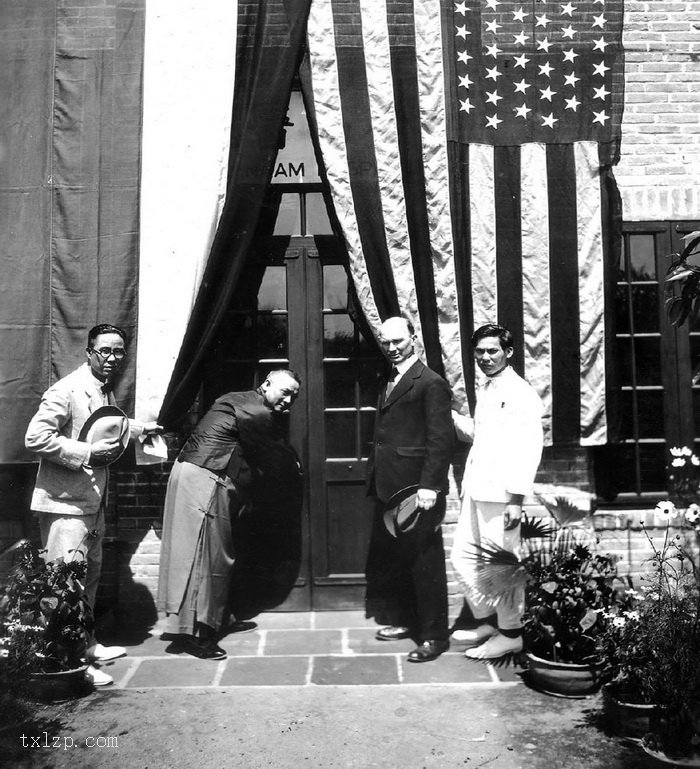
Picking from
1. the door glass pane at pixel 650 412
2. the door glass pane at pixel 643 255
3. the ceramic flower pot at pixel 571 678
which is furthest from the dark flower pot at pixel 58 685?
the door glass pane at pixel 643 255

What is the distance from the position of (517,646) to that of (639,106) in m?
3.88

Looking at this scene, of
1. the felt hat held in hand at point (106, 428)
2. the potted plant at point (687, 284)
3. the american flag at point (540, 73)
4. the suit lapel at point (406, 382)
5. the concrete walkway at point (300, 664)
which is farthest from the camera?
the american flag at point (540, 73)

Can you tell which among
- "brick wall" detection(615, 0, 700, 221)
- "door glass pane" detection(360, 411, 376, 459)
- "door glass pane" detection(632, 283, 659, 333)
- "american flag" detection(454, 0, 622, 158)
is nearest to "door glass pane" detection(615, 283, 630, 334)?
"door glass pane" detection(632, 283, 659, 333)

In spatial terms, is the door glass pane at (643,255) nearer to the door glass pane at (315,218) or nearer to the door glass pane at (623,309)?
the door glass pane at (623,309)

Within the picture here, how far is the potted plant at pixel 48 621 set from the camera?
4039 mm

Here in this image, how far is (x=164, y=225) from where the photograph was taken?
5.25 meters

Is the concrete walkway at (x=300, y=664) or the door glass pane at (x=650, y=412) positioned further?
the door glass pane at (x=650, y=412)

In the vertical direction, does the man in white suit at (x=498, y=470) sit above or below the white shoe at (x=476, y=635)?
above

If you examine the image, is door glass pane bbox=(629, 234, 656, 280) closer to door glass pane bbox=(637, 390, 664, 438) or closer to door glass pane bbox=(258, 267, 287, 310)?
door glass pane bbox=(637, 390, 664, 438)

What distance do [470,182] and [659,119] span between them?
154 cm

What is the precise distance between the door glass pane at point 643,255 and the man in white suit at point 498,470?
1379 mm

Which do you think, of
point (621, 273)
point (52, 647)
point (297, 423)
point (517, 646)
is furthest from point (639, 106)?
point (52, 647)

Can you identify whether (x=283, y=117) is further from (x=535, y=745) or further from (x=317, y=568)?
(x=535, y=745)

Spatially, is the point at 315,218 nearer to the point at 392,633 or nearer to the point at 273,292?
the point at 273,292
